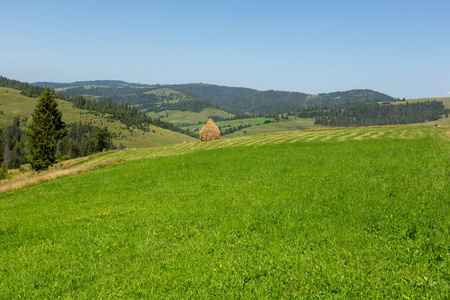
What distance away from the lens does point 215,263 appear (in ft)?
24.4

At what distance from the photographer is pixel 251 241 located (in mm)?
8539

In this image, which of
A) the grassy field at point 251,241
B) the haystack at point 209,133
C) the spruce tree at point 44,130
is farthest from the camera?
the spruce tree at point 44,130

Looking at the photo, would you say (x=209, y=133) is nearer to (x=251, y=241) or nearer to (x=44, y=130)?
(x=44, y=130)

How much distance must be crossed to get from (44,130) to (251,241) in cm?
6936

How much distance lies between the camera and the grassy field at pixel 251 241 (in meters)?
6.30

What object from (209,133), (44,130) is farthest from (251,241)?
(44,130)

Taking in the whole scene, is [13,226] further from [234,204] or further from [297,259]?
[297,259]

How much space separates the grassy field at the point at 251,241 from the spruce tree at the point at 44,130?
55190mm

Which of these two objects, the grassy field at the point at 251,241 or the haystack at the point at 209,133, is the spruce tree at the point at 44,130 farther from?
the grassy field at the point at 251,241

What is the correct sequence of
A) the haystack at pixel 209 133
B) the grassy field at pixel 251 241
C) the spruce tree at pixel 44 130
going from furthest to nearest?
the spruce tree at pixel 44 130
the haystack at pixel 209 133
the grassy field at pixel 251 241

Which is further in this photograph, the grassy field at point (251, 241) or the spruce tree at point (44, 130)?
the spruce tree at point (44, 130)

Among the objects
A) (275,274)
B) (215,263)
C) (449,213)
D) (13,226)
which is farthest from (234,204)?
(13,226)

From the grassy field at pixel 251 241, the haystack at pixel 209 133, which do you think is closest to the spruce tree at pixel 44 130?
the haystack at pixel 209 133

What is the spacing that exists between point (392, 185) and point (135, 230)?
1134 centimetres
